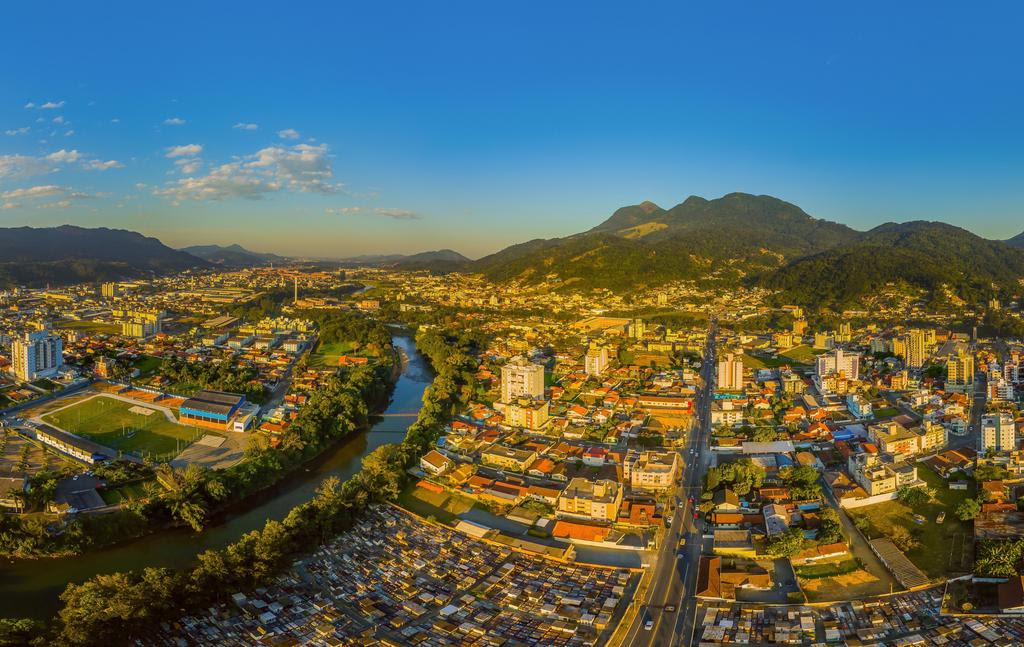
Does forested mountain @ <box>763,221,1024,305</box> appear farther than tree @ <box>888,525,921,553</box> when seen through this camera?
Yes

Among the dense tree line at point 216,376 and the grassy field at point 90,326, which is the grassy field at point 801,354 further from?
the grassy field at point 90,326

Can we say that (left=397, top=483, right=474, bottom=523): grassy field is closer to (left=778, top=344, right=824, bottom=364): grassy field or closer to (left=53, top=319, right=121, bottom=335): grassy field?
(left=778, top=344, right=824, bottom=364): grassy field

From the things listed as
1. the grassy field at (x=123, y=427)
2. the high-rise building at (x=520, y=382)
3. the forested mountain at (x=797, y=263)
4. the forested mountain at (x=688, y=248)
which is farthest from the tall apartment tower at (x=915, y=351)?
the forested mountain at (x=688, y=248)

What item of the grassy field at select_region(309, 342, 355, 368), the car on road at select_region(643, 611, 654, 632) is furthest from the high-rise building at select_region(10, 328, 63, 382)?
the car on road at select_region(643, 611, 654, 632)

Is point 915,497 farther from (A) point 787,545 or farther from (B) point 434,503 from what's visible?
(B) point 434,503

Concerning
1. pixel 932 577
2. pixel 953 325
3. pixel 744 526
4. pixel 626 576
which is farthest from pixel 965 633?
pixel 953 325

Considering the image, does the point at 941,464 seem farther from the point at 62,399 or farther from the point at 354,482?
the point at 62,399
